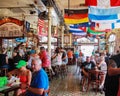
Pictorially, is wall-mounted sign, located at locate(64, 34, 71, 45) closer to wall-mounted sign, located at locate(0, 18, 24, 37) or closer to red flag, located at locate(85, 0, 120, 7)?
wall-mounted sign, located at locate(0, 18, 24, 37)

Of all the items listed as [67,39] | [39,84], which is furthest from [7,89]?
[67,39]

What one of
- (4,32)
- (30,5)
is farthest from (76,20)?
(4,32)

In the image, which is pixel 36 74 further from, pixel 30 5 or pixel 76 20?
pixel 30 5

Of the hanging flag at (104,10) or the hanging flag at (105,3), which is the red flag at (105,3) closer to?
the hanging flag at (105,3)

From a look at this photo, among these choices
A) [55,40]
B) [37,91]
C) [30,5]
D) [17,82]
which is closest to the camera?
[37,91]

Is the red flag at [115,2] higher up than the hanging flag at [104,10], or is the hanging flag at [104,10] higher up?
the red flag at [115,2]

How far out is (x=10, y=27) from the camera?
10320 mm

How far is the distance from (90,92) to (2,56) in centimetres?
377

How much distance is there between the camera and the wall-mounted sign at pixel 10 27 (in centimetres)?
1031

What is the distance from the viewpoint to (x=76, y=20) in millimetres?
13266

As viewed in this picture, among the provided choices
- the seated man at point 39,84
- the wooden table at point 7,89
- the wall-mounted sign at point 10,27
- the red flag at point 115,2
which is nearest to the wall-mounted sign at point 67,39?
the wall-mounted sign at point 10,27

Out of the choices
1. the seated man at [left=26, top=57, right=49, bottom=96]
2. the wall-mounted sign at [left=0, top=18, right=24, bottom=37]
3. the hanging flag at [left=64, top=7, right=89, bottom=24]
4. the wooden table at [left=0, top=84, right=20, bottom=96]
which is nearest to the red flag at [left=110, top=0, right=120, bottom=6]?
the wooden table at [left=0, top=84, right=20, bottom=96]

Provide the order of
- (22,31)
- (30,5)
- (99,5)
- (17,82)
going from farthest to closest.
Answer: (30,5) → (22,31) → (99,5) → (17,82)

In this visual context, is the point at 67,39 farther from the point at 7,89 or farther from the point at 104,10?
the point at 7,89
